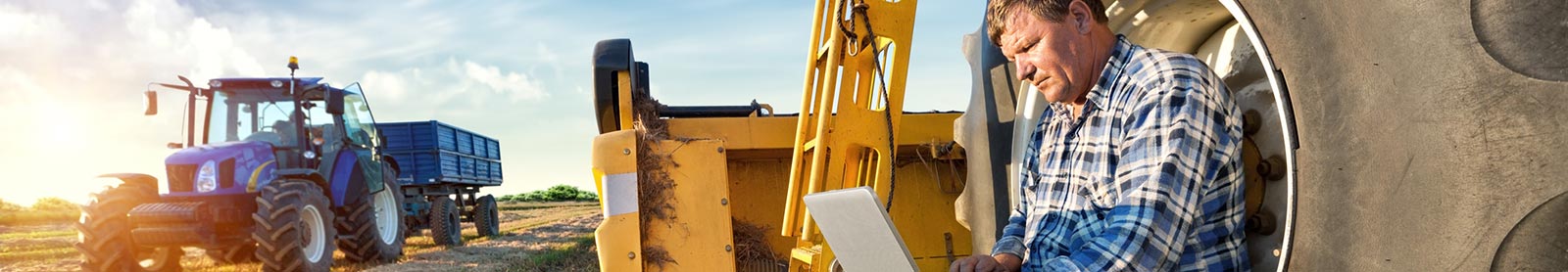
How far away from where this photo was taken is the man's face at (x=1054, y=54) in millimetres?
1972

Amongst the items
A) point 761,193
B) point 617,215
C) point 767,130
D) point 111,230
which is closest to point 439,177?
point 111,230

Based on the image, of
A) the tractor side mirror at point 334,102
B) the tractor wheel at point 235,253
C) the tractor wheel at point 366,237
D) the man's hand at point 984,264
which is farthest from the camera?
the tractor wheel at point 366,237

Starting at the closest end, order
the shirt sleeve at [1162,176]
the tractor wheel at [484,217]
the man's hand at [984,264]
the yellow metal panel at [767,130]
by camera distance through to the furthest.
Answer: the shirt sleeve at [1162,176], the man's hand at [984,264], the yellow metal panel at [767,130], the tractor wheel at [484,217]

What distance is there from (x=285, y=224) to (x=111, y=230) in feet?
4.79

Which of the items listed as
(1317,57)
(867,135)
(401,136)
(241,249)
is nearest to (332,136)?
(241,249)

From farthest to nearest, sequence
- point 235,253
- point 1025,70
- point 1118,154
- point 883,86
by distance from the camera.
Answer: point 235,253, point 883,86, point 1025,70, point 1118,154

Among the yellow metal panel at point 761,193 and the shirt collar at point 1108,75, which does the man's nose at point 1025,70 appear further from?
the yellow metal panel at point 761,193

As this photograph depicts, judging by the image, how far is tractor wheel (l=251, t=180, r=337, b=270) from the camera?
877cm

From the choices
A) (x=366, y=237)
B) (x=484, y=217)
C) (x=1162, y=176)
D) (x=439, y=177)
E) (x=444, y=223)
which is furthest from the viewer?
(x=484, y=217)

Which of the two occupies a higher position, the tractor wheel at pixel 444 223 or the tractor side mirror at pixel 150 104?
the tractor side mirror at pixel 150 104

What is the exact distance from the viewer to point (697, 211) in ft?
13.1

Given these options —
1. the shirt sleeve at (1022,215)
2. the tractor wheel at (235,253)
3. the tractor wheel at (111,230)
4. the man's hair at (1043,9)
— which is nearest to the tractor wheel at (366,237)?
the tractor wheel at (235,253)

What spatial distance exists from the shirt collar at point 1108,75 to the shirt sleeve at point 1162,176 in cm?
17

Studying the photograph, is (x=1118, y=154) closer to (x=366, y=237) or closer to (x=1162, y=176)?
(x=1162, y=176)
